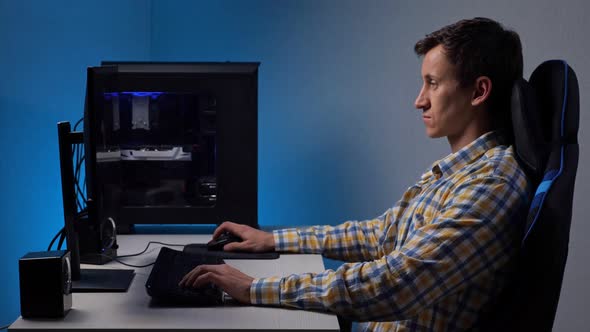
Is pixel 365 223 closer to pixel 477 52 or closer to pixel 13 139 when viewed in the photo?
pixel 477 52

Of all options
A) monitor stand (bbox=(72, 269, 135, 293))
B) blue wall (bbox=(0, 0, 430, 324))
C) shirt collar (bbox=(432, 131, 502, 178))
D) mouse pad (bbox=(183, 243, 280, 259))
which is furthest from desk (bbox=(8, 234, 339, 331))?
blue wall (bbox=(0, 0, 430, 324))

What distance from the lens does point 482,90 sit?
1.45m

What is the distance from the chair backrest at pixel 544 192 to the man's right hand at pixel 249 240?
30.2 inches

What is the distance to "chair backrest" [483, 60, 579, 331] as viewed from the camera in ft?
3.70

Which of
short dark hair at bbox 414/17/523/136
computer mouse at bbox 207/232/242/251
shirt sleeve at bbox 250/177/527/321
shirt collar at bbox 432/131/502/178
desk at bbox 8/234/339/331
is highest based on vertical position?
short dark hair at bbox 414/17/523/136

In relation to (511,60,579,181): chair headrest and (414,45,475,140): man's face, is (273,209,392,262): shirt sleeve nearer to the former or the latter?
(414,45,475,140): man's face

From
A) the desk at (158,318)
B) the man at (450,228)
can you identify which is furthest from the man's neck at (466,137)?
the desk at (158,318)

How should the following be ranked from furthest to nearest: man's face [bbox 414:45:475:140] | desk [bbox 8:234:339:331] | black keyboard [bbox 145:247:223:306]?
man's face [bbox 414:45:475:140], black keyboard [bbox 145:247:223:306], desk [bbox 8:234:339:331]

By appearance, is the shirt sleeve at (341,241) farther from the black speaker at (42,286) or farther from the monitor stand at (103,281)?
the black speaker at (42,286)

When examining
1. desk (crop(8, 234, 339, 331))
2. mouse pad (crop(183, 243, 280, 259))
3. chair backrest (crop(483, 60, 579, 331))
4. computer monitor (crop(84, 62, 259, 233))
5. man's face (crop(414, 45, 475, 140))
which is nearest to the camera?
chair backrest (crop(483, 60, 579, 331))

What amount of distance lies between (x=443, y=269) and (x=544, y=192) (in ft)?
0.74

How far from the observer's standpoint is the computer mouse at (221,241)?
186 cm

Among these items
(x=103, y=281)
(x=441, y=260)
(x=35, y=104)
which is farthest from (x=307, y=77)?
(x=441, y=260)

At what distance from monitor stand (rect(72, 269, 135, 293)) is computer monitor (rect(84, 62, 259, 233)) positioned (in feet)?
1.57
